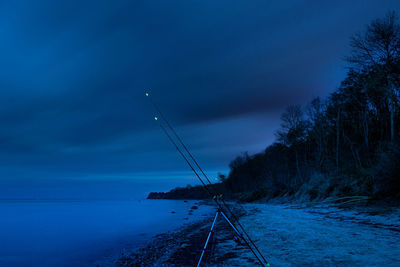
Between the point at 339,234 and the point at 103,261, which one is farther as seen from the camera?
the point at 103,261

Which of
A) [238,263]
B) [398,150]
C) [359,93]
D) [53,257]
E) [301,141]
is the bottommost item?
[53,257]

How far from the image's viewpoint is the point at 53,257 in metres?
12.4

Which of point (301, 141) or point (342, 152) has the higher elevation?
point (301, 141)

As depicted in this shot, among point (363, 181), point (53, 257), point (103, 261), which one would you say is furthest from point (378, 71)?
point (53, 257)

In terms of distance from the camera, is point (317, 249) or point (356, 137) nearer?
point (317, 249)

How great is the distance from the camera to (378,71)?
1805 cm

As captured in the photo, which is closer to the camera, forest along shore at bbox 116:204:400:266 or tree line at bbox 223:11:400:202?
forest along shore at bbox 116:204:400:266

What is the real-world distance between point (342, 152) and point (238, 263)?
3046 cm

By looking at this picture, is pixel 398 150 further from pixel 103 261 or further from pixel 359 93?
pixel 359 93

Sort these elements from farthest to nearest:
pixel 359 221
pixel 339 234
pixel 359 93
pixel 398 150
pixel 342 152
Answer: pixel 342 152
pixel 359 93
pixel 398 150
pixel 359 221
pixel 339 234

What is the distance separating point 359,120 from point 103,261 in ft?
105

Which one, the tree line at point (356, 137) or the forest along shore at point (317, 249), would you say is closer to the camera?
the forest along shore at point (317, 249)

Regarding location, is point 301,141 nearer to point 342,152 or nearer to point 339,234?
point 342,152

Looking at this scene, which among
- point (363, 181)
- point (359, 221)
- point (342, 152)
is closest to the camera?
point (359, 221)
